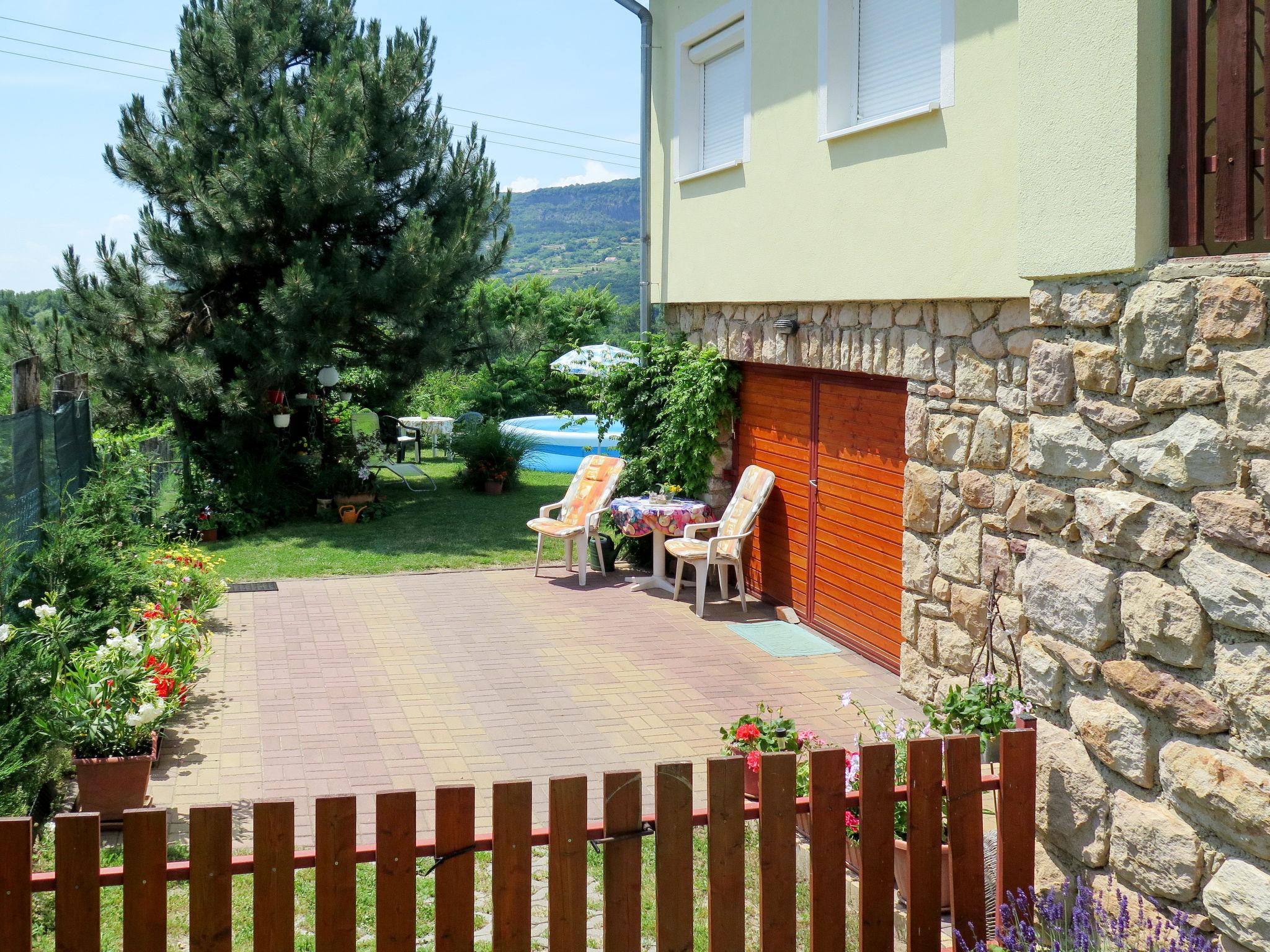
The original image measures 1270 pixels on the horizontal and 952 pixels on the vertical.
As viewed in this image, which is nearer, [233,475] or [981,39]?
[981,39]

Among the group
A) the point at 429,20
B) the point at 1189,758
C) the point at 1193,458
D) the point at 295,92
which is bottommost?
the point at 1189,758

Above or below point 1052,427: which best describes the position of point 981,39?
above

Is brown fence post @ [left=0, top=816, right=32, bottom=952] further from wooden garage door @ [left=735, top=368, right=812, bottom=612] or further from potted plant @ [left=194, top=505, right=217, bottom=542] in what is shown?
potted plant @ [left=194, top=505, right=217, bottom=542]

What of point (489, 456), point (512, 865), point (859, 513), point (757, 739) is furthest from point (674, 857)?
point (489, 456)

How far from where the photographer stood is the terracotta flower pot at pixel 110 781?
542 centimetres

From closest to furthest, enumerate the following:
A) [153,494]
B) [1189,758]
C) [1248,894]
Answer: [1248,894] < [1189,758] < [153,494]

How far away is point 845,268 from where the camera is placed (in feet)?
26.2

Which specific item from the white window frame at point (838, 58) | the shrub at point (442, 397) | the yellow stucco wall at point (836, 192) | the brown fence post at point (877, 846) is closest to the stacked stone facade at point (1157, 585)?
the brown fence post at point (877, 846)

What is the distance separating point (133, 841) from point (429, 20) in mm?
14323

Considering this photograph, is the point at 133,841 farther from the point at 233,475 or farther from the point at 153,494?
the point at 233,475

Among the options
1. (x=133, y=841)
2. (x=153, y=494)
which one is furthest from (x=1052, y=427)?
(x=153, y=494)

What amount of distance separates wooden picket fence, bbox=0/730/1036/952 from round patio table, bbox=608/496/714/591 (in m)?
6.84

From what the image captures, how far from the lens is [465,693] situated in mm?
7656

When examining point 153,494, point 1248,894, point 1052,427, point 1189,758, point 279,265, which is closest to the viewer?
point 1248,894
